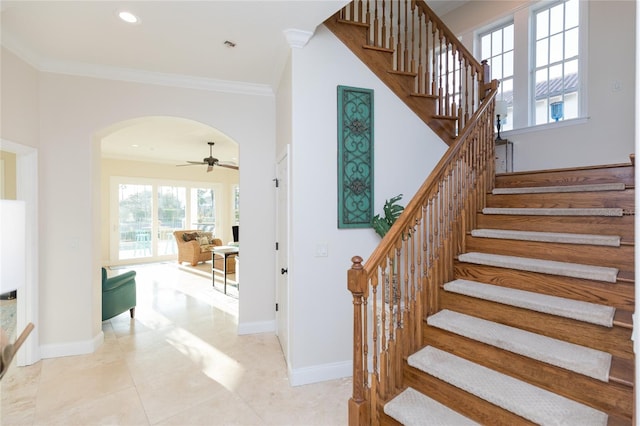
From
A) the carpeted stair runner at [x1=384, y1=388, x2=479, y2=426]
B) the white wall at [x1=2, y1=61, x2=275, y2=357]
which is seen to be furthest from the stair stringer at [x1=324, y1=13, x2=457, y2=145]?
the carpeted stair runner at [x1=384, y1=388, x2=479, y2=426]

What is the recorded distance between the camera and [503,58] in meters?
4.35

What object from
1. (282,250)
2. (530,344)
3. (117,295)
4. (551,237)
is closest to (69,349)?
Result: (117,295)

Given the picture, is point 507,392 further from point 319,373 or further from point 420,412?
point 319,373

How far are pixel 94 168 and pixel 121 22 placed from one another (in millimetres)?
1616

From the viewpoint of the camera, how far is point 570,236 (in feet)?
7.20

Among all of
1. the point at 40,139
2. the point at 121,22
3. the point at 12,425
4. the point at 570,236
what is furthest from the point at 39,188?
the point at 570,236

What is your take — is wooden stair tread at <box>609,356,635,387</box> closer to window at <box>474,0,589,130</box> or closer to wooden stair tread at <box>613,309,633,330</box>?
wooden stair tread at <box>613,309,633,330</box>

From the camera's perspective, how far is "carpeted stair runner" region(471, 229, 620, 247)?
Answer: 204cm

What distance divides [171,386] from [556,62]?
18.1ft

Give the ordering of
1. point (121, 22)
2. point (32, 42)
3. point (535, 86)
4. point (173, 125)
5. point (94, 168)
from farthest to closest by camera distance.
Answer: point (173, 125) < point (535, 86) < point (94, 168) < point (32, 42) < point (121, 22)

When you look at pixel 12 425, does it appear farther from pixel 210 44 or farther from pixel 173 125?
pixel 173 125

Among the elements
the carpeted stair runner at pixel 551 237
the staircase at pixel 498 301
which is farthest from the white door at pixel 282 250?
the carpeted stair runner at pixel 551 237

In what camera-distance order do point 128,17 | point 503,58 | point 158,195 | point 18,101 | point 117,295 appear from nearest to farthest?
point 128,17 → point 18,101 → point 117,295 → point 503,58 → point 158,195

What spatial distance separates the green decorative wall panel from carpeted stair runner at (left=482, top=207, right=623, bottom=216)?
111 centimetres
